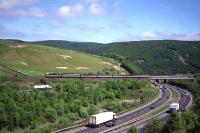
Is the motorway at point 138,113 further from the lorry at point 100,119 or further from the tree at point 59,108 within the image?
the tree at point 59,108

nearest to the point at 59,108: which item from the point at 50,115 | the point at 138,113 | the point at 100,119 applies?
the point at 50,115

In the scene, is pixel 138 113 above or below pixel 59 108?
below

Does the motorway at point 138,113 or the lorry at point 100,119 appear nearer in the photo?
the motorway at point 138,113

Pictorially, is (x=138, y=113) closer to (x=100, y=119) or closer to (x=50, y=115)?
(x=100, y=119)

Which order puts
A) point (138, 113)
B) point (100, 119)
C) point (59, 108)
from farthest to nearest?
point (138, 113) → point (59, 108) → point (100, 119)

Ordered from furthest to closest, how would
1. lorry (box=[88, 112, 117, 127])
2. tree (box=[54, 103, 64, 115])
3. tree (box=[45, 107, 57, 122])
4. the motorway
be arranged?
tree (box=[54, 103, 64, 115])
tree (box=[45, 107, 57, 122])
lorry (box=[88, 112, 117, 127])
the motorway

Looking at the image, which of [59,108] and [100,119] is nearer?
[100,119]

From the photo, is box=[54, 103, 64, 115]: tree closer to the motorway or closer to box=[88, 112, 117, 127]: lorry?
box=[88, 112, 117, 127]: lorry

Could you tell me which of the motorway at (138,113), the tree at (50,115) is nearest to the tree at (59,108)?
the tree at (50,115)

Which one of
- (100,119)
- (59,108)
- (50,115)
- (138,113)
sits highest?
(59,108)

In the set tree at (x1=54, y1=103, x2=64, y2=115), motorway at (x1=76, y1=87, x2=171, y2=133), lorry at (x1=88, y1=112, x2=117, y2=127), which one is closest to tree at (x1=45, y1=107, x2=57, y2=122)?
tree at (x1=54, y1=103, x2=64, y2=115)

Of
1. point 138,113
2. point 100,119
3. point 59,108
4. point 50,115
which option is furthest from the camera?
point 138,113

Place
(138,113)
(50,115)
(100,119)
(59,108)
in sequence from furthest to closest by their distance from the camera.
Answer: (138,113)
(59,108)
(50,115)
(100,119)
